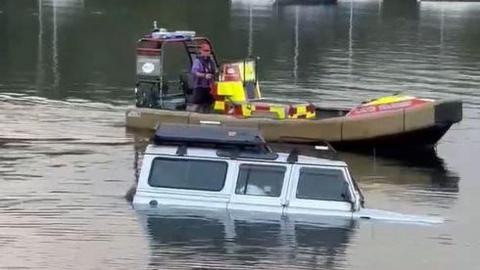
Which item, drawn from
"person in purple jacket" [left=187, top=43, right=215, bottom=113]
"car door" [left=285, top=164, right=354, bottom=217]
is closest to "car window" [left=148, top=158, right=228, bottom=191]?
"car door" [left=285, top=164, right=354, bottom=217]

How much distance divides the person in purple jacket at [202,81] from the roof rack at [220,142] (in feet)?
26.6

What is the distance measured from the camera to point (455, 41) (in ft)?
186

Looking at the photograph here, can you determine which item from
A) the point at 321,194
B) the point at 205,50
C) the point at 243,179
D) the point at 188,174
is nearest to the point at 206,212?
the point at 188,174

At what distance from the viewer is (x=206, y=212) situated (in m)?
16.5

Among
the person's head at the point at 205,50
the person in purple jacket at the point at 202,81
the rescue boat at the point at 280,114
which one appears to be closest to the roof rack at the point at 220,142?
the rescue boat at the point at 280,114

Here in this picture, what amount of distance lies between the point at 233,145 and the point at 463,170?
7577mm

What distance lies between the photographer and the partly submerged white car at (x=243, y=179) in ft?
53.5

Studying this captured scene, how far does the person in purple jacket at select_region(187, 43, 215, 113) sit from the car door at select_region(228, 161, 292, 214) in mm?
8726

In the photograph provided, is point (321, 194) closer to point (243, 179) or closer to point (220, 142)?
point (243, 179)

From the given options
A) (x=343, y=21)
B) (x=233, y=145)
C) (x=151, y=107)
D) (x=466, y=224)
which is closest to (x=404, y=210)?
(x=466, y=224)

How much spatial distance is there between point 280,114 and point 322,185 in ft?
25.7

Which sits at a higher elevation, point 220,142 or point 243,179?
point 220,142

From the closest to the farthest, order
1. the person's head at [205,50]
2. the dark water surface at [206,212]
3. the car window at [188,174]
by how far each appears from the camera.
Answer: the dark water surface at [206,212] → the car window at [188,174] → the person's head at [205,50]

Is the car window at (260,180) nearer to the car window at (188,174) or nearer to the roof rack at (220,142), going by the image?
the roof rack at (220,142)
